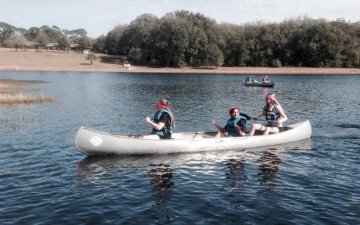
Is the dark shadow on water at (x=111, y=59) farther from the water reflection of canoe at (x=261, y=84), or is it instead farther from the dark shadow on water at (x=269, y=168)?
the dark shadow on water at (x=269, y=168)

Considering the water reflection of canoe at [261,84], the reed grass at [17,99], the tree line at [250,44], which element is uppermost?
the tree line at [250,44]

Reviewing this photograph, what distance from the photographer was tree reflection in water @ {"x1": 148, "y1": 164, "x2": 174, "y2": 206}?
12814 millimetres

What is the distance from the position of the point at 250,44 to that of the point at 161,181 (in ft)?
325

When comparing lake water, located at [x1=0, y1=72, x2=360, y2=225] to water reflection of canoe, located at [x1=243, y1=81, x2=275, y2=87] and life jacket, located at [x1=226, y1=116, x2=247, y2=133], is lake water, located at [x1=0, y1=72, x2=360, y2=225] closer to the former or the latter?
life jacket, located at [x1=226, y1=116, x2=247, y2=133]

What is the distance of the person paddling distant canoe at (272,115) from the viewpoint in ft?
66.9

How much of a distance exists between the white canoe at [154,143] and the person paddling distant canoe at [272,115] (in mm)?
529

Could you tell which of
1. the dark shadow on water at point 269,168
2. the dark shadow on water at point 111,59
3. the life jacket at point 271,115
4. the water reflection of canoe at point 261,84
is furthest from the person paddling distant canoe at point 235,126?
the dark shadow on water at point 111,59

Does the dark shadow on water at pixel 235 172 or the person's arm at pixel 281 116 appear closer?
the dark shadow on water at pixel 235 172

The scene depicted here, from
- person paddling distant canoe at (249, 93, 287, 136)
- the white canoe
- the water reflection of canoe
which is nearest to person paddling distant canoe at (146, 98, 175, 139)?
the white canoe

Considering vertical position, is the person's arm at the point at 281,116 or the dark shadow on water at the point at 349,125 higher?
the person's arm at the point at 281,116

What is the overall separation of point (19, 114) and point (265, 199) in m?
22.3

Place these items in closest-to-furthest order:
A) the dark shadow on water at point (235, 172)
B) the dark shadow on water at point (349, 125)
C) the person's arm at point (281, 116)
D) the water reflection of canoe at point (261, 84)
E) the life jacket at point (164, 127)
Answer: the dark shadow on water at point (235, 172)
the life jacket at point (164, 127)
the person's arm at point (281, 116)
the dark shadow on water at point (349, 125)
the water reflection of canoe at point (261, 84)

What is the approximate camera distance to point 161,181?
14531mm

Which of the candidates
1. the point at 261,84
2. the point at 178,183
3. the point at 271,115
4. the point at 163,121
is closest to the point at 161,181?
the point at 178,183
